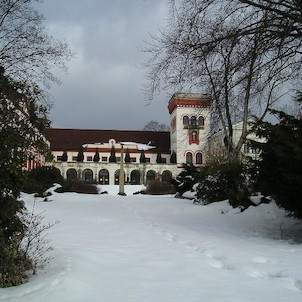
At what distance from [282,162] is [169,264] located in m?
3.76

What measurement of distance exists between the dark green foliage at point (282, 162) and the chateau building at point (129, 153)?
6927cm

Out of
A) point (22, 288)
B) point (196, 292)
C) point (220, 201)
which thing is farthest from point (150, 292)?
point (220, 201)

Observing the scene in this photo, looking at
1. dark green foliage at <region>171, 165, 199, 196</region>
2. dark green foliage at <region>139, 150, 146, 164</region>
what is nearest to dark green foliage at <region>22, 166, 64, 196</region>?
dark green foliage at <region>171, 165, 199, 196</region>

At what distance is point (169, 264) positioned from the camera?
6922 mm

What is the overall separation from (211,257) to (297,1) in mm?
6633

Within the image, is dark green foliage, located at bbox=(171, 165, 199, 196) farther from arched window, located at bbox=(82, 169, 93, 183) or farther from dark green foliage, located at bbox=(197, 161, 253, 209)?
arched window, located at bbox=(82, 169, 93, 183)

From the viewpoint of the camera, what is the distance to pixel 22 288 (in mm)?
5293

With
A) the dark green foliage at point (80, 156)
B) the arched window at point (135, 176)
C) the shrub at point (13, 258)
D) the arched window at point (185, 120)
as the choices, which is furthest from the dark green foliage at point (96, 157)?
the shrub at point (13, 258)

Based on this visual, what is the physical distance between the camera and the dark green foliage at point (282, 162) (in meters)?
8.98

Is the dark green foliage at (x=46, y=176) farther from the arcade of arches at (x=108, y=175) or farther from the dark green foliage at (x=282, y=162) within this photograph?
the arcade of arches at (x=108, y=175)

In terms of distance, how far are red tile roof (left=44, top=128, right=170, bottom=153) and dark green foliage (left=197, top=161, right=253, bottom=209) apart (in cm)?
7210

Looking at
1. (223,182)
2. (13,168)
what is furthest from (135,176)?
(13,168)

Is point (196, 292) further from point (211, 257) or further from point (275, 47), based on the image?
point (275, 47)

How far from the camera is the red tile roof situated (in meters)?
92.3
